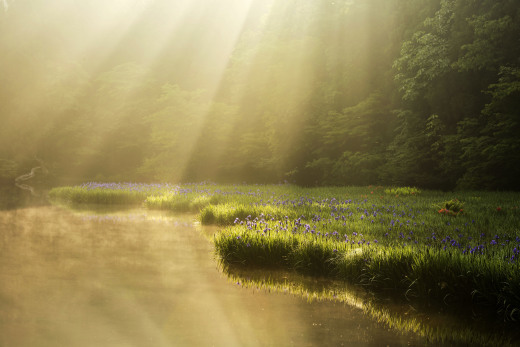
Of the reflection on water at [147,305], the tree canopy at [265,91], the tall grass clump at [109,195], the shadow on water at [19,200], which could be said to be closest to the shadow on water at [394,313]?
the reflection on water at [147,305]

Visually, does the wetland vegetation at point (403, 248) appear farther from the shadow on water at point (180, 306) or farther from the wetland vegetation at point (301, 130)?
the shadow on water at point (180, 306)

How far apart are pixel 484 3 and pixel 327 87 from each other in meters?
8.72

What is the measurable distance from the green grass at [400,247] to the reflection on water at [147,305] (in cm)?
95

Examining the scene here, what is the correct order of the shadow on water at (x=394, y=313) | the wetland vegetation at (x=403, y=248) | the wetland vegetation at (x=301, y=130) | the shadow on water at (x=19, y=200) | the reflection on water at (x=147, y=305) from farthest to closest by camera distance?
the shadow on water at (x=19, y=200) < the wetland vegetation at (x=301, y=130) < the wetland vegetation at (x=403, y=248) < the shadow on water at (x=394, y=313) < the reflection on water at (x=147, y=305)

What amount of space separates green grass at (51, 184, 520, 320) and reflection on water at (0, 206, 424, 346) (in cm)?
95

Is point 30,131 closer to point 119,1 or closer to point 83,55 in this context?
point 83,55

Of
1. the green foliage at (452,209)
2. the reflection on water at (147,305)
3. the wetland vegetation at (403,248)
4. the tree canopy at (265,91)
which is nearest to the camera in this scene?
the reflection on water at (147,305)

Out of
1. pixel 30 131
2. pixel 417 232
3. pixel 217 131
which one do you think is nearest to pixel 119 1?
pixel 30 131

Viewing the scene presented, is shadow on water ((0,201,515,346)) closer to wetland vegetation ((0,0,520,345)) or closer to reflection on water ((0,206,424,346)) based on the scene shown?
reflection on water ((0,206,424,346))

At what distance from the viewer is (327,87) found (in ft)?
75.6

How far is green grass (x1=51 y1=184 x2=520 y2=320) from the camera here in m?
4.71

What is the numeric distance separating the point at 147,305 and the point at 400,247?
3.54m

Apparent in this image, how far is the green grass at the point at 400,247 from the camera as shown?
471cm

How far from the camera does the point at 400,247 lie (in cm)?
577
